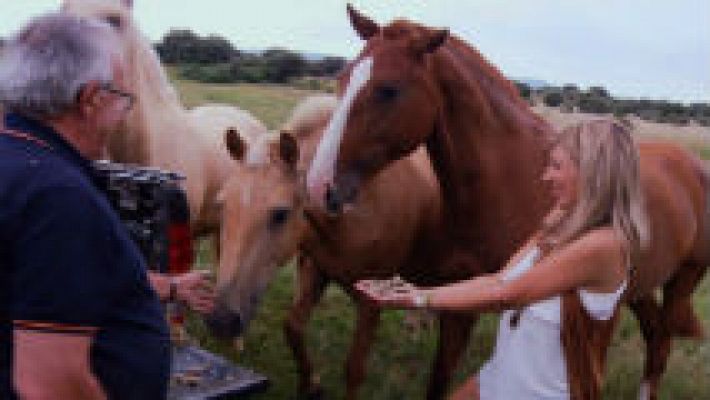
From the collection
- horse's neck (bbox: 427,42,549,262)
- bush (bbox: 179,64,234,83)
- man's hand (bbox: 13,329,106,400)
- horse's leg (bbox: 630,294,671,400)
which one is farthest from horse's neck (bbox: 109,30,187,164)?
bush (bbox: 179,64,234,83)

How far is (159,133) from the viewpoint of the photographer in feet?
15.2

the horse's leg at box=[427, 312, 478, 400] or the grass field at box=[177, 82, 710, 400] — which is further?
the grass field at box=[177, 82, 710, 400]

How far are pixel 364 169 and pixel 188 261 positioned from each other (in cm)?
84

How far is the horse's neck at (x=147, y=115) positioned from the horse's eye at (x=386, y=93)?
1260 millimetres

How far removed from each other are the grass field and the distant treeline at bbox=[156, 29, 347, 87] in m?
15.6

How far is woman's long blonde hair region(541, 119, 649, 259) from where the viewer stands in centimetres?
256

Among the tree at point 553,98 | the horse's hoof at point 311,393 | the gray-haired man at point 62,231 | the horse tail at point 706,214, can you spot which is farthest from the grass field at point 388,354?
the tree at point 553,98

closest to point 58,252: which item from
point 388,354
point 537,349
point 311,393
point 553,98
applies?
point 537,349

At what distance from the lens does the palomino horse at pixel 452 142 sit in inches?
136

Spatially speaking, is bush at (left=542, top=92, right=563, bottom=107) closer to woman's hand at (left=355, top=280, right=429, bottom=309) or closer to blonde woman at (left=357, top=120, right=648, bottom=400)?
blonde woman at (left=357, top=120, right=648, bottom=400)

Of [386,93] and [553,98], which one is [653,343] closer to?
[386,93]

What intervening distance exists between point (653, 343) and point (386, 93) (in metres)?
2.80

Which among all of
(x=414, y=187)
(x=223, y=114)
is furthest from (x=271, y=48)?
(x=414, y=187)

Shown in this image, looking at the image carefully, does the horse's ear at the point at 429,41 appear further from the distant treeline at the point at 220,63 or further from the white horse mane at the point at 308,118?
the distant treeline at the point at 220,63
